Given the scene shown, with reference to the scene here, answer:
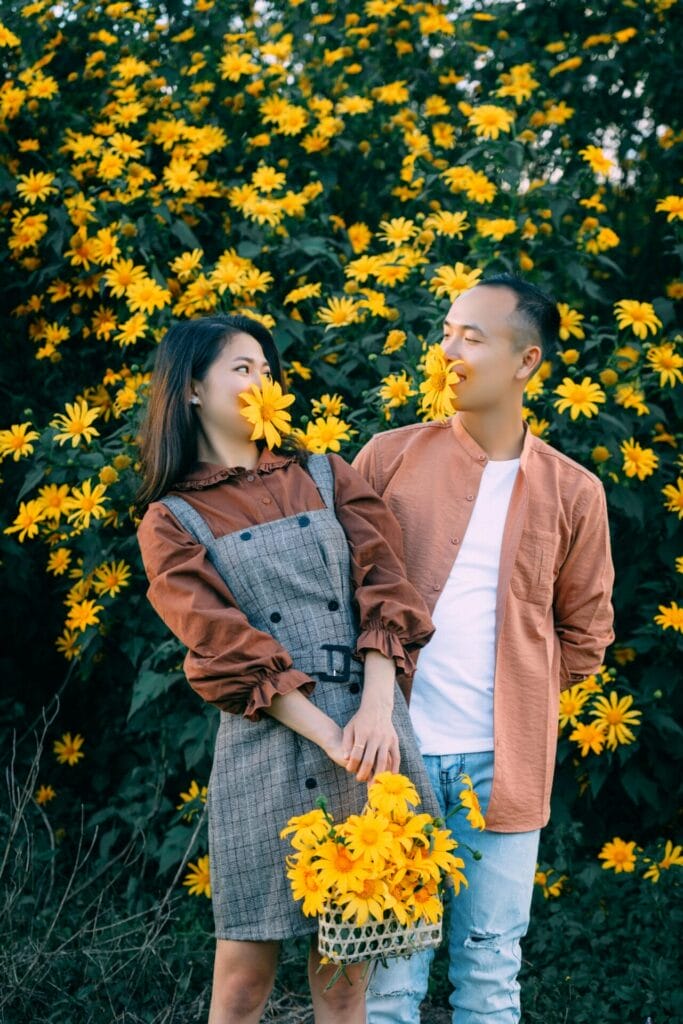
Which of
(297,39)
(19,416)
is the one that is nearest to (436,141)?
(297,39)

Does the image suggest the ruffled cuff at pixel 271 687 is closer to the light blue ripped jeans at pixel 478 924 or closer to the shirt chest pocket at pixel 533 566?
the light blue ripped jeans at pixel 478 924

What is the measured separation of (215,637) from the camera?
1.90 metres

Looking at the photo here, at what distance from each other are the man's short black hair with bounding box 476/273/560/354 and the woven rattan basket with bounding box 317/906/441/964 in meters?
1.22

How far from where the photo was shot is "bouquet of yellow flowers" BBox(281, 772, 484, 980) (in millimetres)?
1753

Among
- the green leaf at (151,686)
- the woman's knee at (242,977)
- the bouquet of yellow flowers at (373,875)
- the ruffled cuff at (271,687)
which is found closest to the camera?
the bouquet of yellow flowers at (373,875)

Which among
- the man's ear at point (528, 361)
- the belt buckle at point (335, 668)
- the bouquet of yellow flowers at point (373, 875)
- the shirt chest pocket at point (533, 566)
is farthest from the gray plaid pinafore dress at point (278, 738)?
the man's ear at point (528, 361)

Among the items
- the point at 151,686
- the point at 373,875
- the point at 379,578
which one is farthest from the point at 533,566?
the point at 151,686

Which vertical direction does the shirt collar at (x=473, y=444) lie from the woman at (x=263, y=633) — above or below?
above

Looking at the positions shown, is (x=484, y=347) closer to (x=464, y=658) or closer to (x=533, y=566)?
(x=533, y=566)

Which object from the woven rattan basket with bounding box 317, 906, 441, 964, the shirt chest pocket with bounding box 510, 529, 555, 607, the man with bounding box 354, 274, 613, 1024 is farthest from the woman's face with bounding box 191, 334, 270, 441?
the woven rattan basket with bounding box 317, 906, 441, 964

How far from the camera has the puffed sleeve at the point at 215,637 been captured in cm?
188

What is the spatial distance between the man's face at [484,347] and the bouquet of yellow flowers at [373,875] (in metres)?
0.88

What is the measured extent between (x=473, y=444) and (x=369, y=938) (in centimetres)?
105

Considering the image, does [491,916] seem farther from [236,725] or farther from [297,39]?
[297,39]
